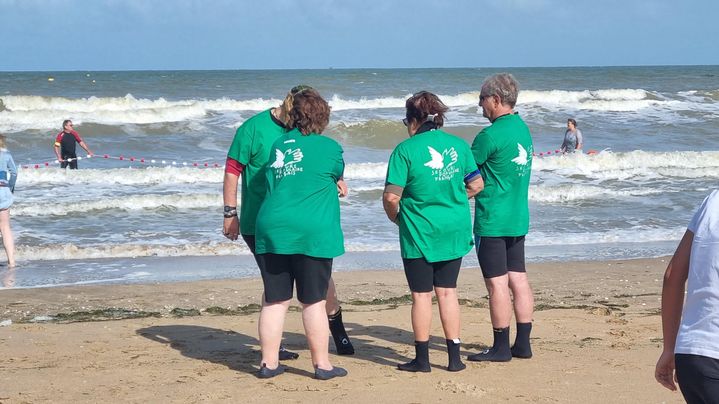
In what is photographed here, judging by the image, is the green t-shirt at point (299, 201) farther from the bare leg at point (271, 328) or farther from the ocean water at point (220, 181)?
the ocean water at point (220, 181)

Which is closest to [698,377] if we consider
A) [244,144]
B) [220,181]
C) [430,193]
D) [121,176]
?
[430,193]

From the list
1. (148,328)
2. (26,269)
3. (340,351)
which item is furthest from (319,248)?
(26,269)

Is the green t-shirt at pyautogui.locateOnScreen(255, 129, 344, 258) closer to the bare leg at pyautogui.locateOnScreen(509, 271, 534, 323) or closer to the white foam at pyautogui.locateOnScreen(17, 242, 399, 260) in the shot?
the bare leg at pyautogui.locateOnScreen(509, 271, 534, 323)

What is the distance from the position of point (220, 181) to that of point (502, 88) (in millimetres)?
13171

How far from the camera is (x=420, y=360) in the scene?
533 cm

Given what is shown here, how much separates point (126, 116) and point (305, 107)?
25.1m

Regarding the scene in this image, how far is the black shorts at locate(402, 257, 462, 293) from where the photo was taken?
5137 mm

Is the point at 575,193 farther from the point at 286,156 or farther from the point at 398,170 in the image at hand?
the point at 286,156

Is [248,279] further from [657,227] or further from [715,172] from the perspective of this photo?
[715,172]

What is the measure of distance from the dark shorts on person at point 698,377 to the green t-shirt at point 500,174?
284 centimetres

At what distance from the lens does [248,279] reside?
9.30 metres

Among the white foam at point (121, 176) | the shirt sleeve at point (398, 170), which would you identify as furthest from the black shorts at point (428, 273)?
the white foam at point (121, 176)

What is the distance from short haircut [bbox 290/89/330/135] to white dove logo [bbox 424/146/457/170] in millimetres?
615

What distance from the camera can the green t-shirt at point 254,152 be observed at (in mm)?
5262
